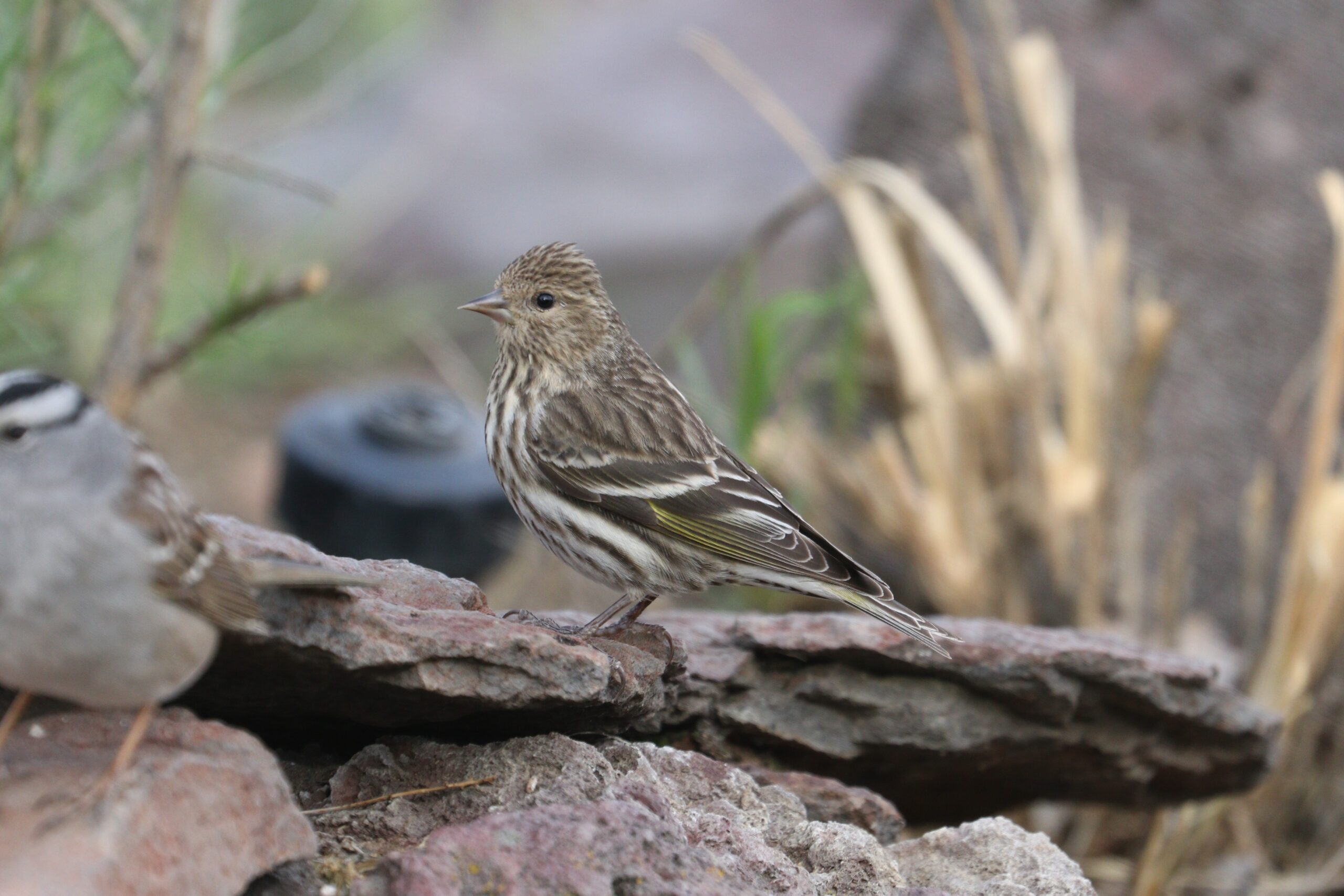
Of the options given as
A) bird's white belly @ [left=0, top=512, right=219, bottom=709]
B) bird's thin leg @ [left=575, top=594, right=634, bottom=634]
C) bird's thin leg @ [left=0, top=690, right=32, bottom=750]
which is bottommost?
bird's thin leg @ [left=0, top=690, right=32, bottom=750]

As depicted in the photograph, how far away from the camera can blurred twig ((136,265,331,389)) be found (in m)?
4.87

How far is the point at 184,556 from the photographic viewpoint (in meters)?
2.70

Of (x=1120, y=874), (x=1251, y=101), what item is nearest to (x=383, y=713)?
(x=1120, y=874)

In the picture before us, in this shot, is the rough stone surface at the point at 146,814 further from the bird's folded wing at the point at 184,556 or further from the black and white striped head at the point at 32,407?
the black and white striped head at the point at 32,407

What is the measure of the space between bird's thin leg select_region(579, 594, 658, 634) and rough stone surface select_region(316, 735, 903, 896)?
1.56 ft

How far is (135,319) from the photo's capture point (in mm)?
5301

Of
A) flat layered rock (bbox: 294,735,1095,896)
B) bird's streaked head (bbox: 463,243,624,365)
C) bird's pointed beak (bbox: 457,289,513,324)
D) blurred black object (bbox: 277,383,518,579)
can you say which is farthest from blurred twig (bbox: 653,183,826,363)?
flat layered rock (bbox: 294,735,1095,896)

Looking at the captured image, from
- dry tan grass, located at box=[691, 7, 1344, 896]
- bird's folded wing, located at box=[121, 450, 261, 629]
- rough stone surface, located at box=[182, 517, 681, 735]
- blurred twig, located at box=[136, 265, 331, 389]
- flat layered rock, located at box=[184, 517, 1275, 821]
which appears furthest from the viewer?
dry tan grass, located at box=[691, 7, 1344, 896]

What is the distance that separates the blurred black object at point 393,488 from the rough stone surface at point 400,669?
449 cm

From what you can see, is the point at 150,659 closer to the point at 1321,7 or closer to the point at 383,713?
the point at 383,713

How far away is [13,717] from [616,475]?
5.98 ft

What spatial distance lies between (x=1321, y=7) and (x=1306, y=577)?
12.1 feet

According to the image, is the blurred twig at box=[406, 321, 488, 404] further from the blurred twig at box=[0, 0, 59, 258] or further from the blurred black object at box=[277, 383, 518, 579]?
the blurred twig at box=[0, 0, 59, 258]

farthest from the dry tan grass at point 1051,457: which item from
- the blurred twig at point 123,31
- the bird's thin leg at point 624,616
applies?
the blurred twig at point 123,31
